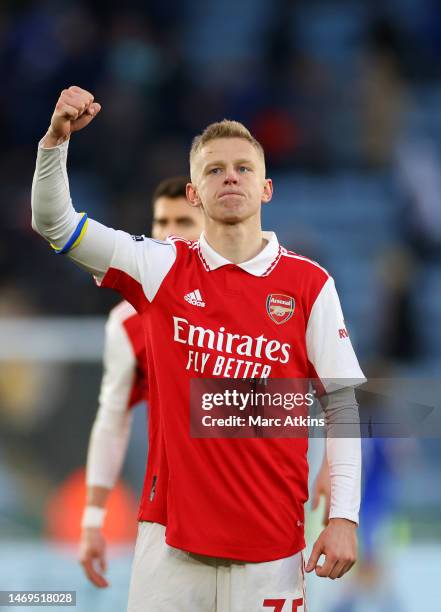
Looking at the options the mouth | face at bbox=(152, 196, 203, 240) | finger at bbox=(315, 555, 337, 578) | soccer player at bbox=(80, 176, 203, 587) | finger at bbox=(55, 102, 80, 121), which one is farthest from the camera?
face at bbox=(152, 196, 203, 240)

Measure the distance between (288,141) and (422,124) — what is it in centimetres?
174

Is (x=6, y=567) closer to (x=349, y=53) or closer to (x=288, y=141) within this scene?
(x=288, y=141)

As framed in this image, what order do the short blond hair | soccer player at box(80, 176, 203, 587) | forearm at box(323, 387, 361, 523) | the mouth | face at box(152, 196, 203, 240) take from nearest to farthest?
forearm at box(323, 387, 361, 523) < the mouth < the short blond hair < soccer player at box(80, 176, 203, 587) < face at box(152, 196, 203, 240)

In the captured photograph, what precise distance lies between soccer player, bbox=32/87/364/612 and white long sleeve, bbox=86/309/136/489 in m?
1.17

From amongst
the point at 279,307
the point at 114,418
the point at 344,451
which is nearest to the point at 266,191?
the point at 279,307

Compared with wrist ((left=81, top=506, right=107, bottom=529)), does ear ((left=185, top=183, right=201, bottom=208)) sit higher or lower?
higher

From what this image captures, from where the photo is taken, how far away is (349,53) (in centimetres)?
1257

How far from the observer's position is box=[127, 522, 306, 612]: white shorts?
335cm

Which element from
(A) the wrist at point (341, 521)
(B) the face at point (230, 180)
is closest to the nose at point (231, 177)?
(B) the face at point (230, 180)

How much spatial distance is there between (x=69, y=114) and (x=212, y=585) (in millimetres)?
1393

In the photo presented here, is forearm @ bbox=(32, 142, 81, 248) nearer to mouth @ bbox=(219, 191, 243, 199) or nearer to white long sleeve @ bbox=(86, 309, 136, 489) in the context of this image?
mouth @ bbox=(219, 191, 243, 199)

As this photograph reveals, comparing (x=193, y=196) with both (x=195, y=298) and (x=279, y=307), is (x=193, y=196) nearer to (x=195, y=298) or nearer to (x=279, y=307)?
(x=195, y=298)

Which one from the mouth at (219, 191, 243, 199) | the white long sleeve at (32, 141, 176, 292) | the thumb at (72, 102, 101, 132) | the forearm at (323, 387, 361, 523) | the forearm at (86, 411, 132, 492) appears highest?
the thumb at (72, 102, 101, 132)

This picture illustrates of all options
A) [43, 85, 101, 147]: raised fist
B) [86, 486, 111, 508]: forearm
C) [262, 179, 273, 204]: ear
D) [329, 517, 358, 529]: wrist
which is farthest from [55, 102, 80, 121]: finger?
[86, 486, 111, 508]: forearm
